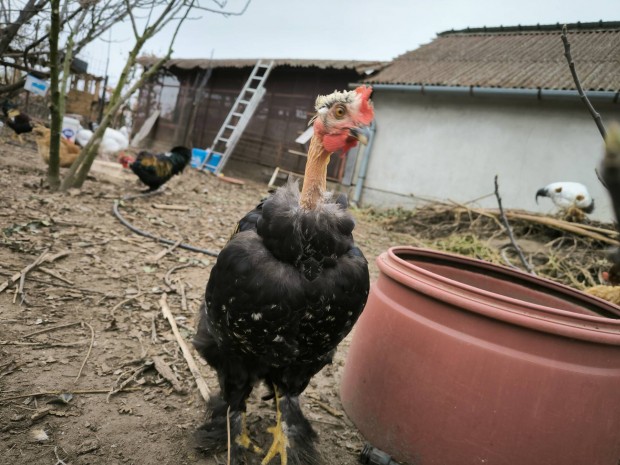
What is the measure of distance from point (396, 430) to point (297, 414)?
587 mm

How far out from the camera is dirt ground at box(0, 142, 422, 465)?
206cm

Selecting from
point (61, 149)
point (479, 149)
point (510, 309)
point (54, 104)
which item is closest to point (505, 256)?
point (479, 149)

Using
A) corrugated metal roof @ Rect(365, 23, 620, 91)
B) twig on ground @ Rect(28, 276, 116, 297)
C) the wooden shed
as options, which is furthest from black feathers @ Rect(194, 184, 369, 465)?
the wooden shed

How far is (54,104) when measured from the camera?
5.22m

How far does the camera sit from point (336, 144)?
1899 millimetres

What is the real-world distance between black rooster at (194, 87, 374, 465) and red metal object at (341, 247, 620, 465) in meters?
0.34

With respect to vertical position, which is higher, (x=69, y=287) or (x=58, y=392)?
(x=69, y=287)

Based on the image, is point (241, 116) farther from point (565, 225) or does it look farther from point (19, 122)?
point (565, 225)

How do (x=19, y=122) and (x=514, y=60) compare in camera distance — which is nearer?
(x=514, y=60)

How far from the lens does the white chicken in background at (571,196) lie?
646 centimetres

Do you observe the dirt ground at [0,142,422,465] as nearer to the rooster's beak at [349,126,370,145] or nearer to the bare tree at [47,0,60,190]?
the bare tree at [47,0,60,190]

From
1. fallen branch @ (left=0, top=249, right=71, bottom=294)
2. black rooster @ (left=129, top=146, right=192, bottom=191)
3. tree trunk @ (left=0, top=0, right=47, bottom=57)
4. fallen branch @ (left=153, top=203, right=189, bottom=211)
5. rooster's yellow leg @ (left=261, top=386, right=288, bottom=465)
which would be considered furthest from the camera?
black rooster @ (left=129, top=146, right=192, bottom=191)

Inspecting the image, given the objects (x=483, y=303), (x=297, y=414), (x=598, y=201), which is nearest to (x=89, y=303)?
(x=297, y=414)

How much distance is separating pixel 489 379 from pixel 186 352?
78.5 inches
